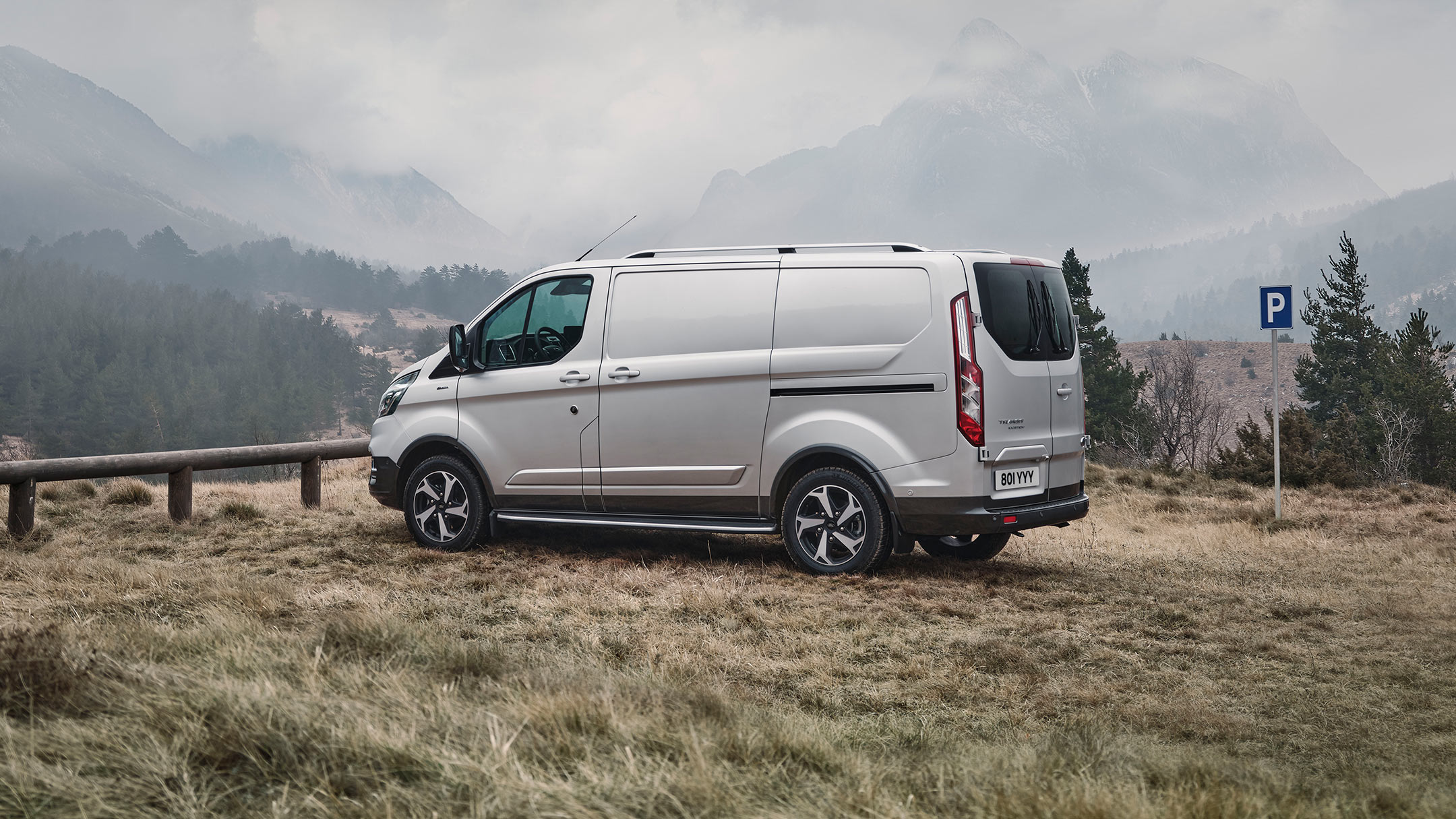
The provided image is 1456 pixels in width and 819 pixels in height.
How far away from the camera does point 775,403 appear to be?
6922mm

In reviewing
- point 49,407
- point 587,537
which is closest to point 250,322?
point 49,407

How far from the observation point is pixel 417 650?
13.3ft

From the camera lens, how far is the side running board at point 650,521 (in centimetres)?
710

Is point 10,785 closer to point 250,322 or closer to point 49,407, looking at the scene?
point 49,407

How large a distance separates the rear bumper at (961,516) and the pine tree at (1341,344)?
185 feet

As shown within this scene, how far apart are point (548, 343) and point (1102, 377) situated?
47629 millimetres

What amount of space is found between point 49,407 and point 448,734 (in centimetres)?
12778

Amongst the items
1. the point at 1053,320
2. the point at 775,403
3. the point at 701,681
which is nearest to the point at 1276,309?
the point at 1053,320

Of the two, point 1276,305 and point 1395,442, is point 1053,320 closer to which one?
point 1276,305

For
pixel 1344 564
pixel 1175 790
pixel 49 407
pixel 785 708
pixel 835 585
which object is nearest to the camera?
pixel 1175 790

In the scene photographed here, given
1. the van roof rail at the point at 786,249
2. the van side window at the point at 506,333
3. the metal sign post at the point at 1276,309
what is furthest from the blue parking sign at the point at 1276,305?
the van side window at the point at 506,333

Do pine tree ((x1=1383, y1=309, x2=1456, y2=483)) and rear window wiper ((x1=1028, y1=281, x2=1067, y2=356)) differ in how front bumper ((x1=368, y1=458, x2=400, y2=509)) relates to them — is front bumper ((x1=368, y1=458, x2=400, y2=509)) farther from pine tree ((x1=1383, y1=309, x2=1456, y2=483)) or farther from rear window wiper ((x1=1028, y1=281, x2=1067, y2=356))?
pine tree ((x1=1383, y1=309, x2=1456, y2=483))

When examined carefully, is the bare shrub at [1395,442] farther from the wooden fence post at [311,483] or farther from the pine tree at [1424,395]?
the wooden fence post at [311,483]

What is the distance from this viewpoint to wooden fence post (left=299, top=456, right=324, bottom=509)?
1108 centimetres
